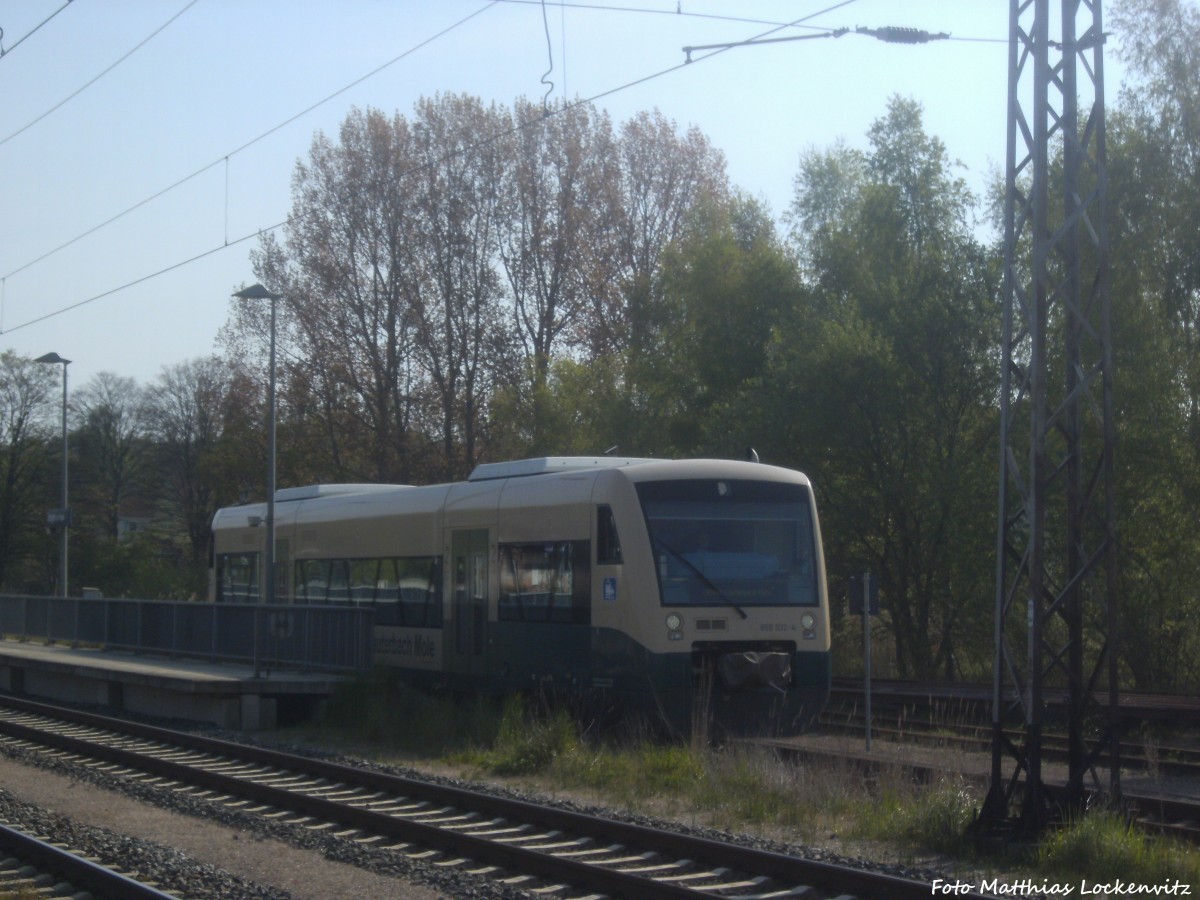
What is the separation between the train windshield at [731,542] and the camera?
15.6 m

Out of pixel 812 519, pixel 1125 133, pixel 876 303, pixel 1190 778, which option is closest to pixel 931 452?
pixel 876 303

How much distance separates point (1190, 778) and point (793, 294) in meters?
23.7

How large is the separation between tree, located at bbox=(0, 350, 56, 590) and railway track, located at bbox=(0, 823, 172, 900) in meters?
51.4

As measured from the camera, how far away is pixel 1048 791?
10.6m

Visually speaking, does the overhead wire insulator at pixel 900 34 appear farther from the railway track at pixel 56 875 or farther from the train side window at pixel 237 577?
the train side window at pixel 237 577

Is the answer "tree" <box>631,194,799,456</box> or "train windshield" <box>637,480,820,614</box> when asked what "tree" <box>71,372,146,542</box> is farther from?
"train windshield" <box>637,480,820,614</box>

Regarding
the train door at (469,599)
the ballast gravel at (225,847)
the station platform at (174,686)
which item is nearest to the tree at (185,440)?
the station platform at (174,686)

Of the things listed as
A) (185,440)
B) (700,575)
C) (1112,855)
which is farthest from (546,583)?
(185,440)

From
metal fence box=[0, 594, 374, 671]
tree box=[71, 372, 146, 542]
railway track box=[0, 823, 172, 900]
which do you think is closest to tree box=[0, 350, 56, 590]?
tree box=[71, 372, 146, 542]

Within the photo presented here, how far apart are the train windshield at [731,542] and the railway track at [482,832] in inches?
159

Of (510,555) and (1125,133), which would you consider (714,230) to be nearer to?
(1125,133)

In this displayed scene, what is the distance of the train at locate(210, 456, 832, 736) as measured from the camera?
15391 mm

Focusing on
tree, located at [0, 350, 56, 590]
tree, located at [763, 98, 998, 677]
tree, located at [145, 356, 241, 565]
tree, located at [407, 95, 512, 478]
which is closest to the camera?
tree, located at [763, 98, 998, 677]

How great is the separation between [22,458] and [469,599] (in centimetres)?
4526
